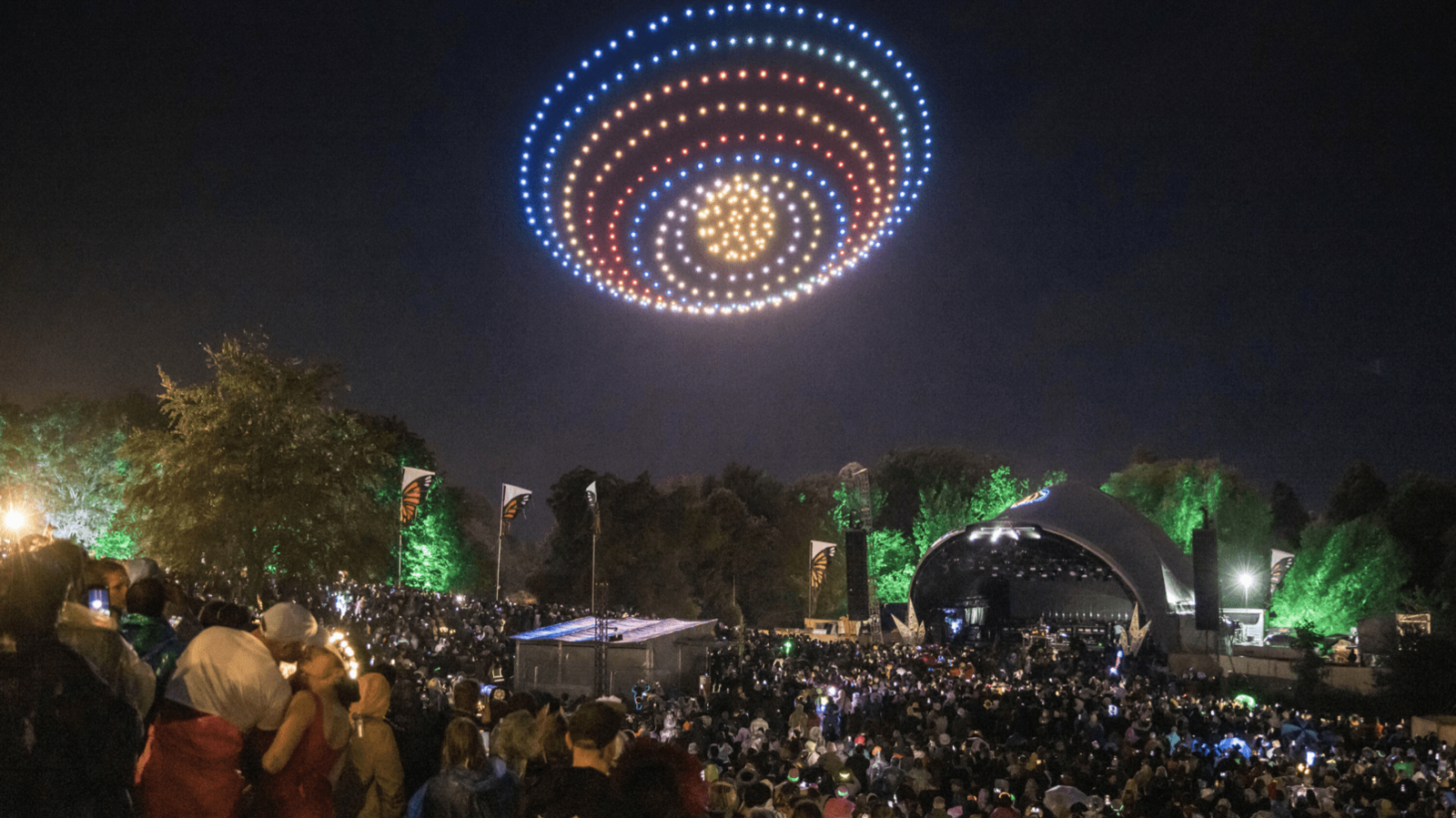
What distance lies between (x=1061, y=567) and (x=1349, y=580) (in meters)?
12.8

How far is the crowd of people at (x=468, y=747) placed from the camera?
132 inches

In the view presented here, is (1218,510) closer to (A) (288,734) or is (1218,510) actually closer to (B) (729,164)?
(B) (729,164)

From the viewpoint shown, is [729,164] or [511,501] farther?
[511,501]

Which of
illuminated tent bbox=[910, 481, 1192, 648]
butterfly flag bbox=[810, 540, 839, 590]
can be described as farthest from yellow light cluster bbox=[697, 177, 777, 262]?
illuminated tent bbox=[910, 481, 1192, 648]

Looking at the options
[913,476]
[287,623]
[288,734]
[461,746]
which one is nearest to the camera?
[288,734]

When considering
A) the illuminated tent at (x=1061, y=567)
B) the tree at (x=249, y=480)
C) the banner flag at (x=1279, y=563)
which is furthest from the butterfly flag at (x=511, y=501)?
the banner flag at (x=1279, y=563)

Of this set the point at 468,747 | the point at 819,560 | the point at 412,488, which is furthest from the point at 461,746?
the point at 819,560

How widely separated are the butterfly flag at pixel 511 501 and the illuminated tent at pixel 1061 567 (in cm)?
1999

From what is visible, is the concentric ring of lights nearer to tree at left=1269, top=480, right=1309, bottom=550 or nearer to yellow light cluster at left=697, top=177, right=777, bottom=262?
yellow light cluster at left=697, top=177, right=777, bottom=262

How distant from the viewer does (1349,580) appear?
44812 mm

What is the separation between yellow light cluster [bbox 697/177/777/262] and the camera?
20375 millimetres

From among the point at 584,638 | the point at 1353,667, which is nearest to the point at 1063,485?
the point at 1353,667

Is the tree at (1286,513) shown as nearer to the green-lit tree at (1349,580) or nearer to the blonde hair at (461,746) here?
the green-lit tree at (1349,580)

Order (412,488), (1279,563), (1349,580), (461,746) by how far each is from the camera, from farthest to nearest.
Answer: (1349,580), (1279,563), (412,488), (461,746)
